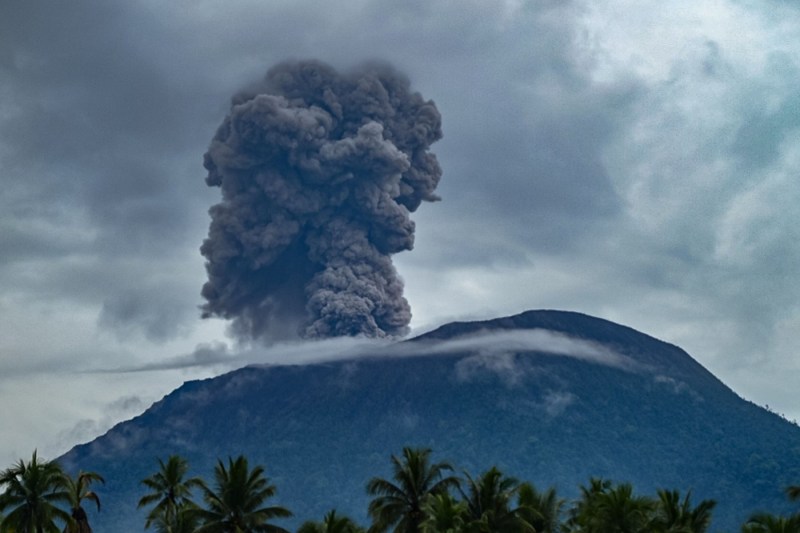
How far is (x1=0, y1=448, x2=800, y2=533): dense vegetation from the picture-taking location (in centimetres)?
4909

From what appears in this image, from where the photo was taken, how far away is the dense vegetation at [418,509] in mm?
49094

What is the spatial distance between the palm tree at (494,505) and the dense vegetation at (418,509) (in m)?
0.04

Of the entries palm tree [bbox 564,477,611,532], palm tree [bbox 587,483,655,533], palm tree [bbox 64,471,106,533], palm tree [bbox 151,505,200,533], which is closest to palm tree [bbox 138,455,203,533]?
palm tree [bbox 151,505,200,533]

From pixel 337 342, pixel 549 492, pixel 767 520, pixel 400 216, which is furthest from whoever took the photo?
pixel 337 342

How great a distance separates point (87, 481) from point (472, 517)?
16848 millimetres

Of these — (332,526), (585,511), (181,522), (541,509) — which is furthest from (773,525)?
(181,522)

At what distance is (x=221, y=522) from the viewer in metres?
52.3

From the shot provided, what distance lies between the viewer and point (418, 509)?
5531 centimetres

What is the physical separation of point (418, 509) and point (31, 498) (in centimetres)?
1636

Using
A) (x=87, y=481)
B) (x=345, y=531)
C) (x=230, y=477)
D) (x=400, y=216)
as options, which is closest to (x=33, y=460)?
(x=87, y=481)

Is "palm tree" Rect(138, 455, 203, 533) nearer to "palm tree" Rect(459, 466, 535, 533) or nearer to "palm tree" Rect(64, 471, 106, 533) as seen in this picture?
"palm tree" Rect(64, 471, 106, 533)

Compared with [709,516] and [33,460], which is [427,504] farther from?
[33,460]

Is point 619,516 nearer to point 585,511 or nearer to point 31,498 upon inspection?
point 585,511

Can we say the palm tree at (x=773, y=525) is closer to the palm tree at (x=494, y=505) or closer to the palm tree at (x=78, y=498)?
the palm tree at (x=494, y=505)
